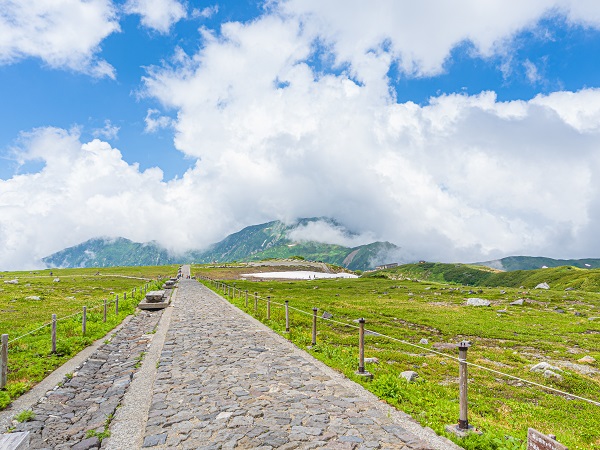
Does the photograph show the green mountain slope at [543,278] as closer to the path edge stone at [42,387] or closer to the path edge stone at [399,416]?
the path edge stone at [399,416]

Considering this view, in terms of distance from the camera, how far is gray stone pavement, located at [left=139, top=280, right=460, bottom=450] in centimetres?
855

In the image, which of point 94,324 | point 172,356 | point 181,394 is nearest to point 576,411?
point 181,394

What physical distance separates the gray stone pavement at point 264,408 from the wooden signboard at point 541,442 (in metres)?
1.97

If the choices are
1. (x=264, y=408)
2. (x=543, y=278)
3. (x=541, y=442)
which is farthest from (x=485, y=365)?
(x=543, y=278)

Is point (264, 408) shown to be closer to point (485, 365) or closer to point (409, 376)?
point (409, 376)

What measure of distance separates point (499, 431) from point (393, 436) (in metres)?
2.60

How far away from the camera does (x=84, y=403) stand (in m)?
11.8

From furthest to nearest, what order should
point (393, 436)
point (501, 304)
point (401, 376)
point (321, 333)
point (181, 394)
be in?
point (501, 304) < point (321, 333) < point (401, 376) < point (181, 394) < point (393, 436)

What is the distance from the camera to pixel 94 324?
25.5 meters

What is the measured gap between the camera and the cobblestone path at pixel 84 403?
30.0 ft

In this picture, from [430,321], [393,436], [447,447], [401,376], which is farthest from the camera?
[430,321]

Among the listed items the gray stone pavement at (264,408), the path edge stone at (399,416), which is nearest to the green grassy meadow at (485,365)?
the path edge stone at (399,416)

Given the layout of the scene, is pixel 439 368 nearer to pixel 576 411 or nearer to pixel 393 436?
pixel 576 411

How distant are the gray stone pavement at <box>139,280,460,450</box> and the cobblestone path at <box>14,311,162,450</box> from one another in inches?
49.9
